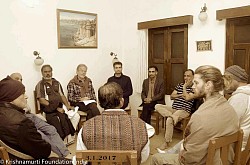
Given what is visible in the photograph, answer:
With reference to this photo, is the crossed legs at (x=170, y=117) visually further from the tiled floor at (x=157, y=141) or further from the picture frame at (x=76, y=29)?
the picture frame at (x=76, y=29)

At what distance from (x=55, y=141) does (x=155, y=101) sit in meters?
2.22

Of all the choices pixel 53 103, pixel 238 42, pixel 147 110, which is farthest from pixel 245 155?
pixel 53 103

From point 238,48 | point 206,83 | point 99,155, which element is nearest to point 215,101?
point 206,83

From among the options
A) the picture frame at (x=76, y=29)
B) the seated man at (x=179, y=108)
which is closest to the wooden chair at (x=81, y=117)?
the seated man at (x=179, y=108)

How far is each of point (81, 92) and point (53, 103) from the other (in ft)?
2.00

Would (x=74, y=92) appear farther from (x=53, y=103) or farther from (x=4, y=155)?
(x=4, y=155)

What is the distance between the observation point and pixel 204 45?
4.22m

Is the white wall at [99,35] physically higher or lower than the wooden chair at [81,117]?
higher

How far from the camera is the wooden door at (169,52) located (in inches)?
182

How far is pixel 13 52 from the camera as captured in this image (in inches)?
161

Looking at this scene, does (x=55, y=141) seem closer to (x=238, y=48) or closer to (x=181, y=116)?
(x=181, y=116)

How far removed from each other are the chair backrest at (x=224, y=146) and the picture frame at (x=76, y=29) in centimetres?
370

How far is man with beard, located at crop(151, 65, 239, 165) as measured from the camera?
1.59 metres

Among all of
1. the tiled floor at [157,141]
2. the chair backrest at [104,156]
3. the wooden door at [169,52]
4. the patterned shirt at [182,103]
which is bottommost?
the tiled floor at [157,141]
